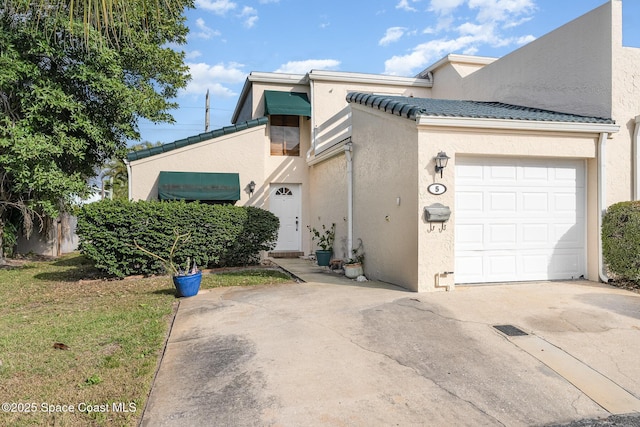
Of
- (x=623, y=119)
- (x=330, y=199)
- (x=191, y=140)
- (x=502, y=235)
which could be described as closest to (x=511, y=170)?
(x=502, y=235)

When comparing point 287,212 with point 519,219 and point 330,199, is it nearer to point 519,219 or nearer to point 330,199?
point 330,199

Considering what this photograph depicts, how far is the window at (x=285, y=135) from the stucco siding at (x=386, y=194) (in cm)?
503

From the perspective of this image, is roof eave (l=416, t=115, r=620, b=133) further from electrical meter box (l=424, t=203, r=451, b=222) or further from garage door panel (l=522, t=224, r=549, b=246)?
garage door panel (l=522, t=224, r=549, b=246)

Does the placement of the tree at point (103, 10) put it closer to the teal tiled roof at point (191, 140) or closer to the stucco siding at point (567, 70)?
the stucco siding at point (567, 70)

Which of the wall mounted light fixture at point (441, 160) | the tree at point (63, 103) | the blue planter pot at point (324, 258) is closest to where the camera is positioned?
the wall mounted light fixture at point (441, 160)

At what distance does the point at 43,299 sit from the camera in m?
8.08

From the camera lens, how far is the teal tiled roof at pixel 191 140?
13141 mm

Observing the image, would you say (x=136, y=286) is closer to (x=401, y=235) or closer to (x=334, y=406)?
(x=401, y=235)

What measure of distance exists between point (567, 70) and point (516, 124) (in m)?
2.88

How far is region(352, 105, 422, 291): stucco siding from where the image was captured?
Answer: 295 inches

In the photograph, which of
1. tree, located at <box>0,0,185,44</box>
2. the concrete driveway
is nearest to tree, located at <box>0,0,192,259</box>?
tree, located at <box>0,0,185,44</box>

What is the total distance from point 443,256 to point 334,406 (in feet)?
15.1

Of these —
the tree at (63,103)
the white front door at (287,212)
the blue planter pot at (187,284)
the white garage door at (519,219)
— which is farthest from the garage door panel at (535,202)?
the tree at (63,103)

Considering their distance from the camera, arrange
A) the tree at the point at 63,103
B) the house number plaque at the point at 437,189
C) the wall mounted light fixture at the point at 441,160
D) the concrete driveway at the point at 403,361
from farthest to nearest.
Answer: the tree at the point at 63,103
the house number plaque at the point at 437,189
the wall mounted light fixture at the point at 441,160
the concrete driveway at the point at 403,361
